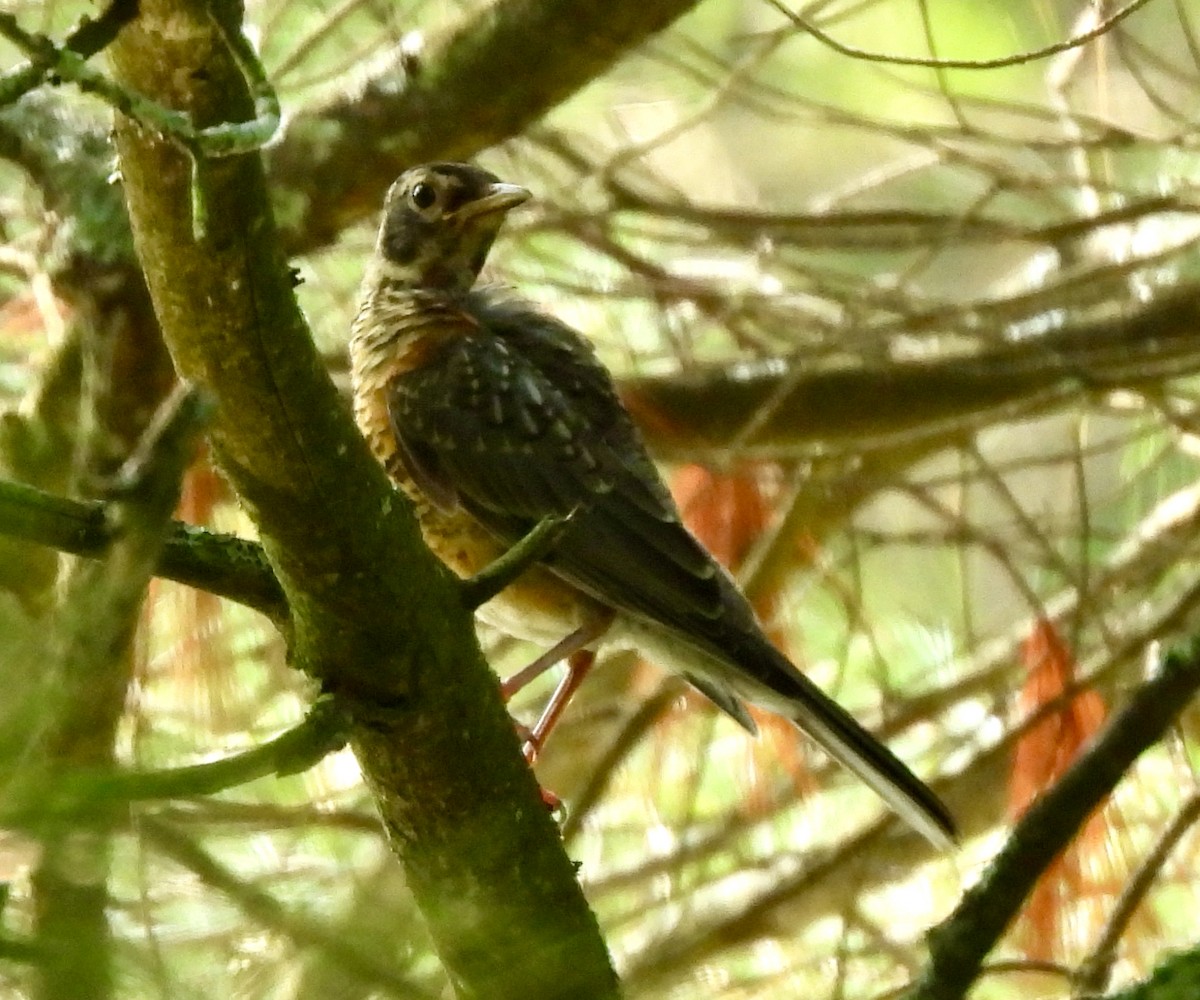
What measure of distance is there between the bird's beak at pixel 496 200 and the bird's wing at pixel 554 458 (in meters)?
0.20

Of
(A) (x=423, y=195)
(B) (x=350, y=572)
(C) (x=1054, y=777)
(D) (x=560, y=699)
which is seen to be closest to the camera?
(B) (x=350, y=572)

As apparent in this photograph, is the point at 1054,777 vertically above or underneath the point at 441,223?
underneath

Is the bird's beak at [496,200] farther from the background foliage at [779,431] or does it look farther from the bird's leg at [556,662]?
the bird's leg at [556,662]

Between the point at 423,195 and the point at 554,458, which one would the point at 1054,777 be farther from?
the point at 423,195

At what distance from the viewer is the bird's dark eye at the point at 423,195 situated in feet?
10.1

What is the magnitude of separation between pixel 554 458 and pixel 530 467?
58 millimetres

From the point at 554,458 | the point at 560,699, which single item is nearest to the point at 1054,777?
the point at 560,699

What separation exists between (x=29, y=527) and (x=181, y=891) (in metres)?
0.25

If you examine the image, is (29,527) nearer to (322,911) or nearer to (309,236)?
(322,911)

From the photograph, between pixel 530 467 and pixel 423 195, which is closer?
pixel 530 467

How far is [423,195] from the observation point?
312 centimetres

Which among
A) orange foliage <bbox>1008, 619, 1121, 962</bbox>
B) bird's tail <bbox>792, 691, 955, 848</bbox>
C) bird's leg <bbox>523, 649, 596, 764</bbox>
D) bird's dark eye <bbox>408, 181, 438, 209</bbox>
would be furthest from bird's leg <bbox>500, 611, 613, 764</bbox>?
bird's dark eye <bbox>408, 181, 438, 209</bbox>

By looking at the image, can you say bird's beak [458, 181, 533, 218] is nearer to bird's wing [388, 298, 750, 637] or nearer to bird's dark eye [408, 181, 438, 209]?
bird's dark eye [408, 181, 438, 209]

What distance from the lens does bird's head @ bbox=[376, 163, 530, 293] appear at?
9.93 ft
